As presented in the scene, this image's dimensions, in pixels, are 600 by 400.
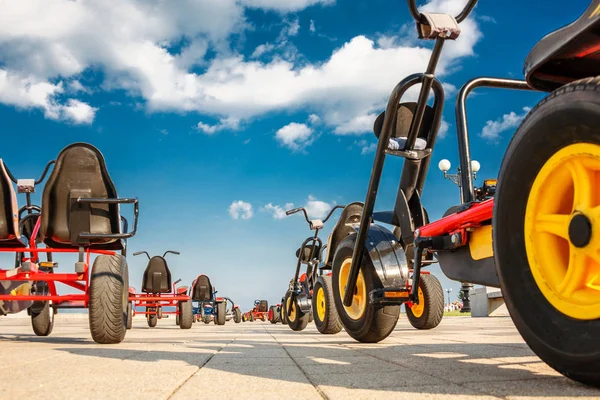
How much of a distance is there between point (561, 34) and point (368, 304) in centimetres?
247

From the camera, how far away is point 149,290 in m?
11.7

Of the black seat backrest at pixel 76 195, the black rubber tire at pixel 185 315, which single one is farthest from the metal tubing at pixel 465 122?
the black rubber tire at pixel 185 315

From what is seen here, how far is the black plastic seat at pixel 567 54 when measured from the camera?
1502mm

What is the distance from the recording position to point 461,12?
2906mm

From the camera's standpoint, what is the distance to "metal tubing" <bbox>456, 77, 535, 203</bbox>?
277cm

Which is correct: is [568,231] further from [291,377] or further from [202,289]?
[202,289]

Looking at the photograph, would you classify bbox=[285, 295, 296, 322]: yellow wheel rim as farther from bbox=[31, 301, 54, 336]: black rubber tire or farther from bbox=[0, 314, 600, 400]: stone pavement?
bbox=[0, 314, 600, 400]: stone pavement

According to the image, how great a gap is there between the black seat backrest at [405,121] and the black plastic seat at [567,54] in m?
1.67

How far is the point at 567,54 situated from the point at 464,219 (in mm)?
1095

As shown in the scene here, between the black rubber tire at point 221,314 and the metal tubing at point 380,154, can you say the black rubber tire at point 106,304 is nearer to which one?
the metal tubing at point 380,154

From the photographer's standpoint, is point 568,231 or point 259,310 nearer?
point 568,231

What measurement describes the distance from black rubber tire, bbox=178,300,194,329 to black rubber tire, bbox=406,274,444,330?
5.35 m

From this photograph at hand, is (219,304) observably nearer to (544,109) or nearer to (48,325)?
(48,325)

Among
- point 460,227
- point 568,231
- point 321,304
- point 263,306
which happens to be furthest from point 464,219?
point 263,306
